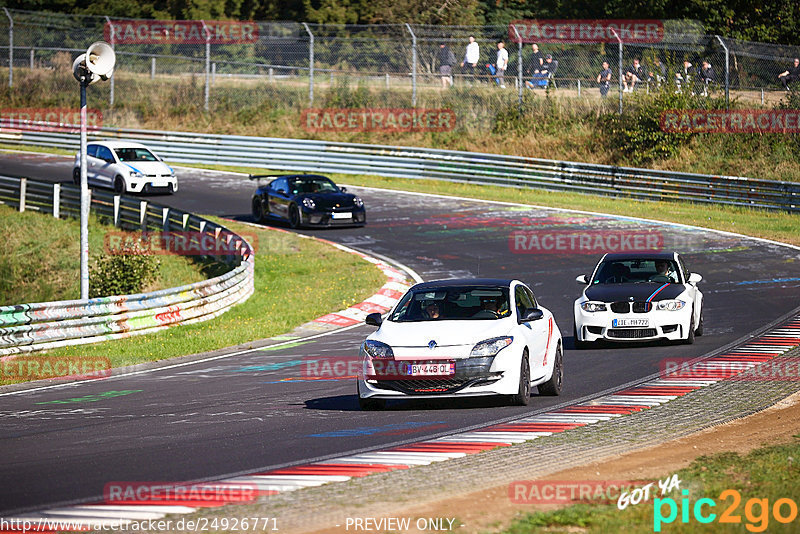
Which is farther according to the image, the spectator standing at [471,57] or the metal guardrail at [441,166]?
the spectator standing at [471,57]

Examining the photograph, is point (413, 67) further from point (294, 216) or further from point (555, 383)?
point (555, 383)

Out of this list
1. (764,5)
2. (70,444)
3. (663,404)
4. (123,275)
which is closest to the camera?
(70,444)

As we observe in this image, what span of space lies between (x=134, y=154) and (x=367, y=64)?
11.1 meters

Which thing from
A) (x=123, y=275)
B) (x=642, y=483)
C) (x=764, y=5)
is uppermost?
(x=764, y=5)

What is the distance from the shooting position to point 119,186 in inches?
1375

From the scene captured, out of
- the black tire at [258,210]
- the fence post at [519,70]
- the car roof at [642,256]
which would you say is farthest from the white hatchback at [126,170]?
the car roof at [642,256]

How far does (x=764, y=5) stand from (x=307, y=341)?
1369 inches

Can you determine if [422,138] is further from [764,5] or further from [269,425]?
[269,425]

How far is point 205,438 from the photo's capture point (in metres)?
10.3

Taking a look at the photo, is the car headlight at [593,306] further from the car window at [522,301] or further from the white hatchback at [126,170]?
the white hatchback at [126,170]

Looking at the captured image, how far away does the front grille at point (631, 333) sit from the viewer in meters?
16.5

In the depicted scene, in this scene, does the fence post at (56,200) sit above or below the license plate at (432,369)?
below

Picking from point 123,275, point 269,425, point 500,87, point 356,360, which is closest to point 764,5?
point 500,87

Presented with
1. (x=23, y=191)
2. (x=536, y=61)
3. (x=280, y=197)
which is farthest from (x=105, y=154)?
(x=536, y=61)
